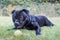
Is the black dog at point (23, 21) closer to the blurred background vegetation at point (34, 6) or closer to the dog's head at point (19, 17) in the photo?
the dog's head at point (19, 17)

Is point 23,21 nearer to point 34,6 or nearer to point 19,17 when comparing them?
point 19,17

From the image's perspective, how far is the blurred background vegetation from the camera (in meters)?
7.58

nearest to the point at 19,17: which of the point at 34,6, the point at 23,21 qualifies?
the point at 23,21

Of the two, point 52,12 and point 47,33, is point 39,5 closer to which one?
point 52,12

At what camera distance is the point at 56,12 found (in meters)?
7.86

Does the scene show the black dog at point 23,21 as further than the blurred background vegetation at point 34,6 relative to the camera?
No

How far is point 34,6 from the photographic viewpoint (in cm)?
812

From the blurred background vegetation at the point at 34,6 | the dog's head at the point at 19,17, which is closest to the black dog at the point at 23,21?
the dog's head at the point at 19,17

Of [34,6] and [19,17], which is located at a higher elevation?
[19,17]

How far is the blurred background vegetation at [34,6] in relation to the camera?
7.58m

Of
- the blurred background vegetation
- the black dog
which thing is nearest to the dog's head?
the black dog

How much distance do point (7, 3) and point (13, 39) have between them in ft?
19.6

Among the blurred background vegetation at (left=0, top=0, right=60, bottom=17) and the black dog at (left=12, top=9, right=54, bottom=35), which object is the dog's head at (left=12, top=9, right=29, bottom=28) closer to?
the black dog at (left=12, top=9, right=54, bottom=35)

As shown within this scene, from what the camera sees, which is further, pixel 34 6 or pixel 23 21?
pixel 34 6
